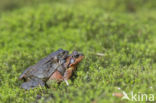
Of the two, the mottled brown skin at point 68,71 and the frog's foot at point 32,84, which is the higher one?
the mottled brown skin at point 68,71

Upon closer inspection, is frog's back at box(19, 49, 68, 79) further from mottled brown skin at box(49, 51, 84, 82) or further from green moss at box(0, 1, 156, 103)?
green moss at box(0, 1, 156, 103)

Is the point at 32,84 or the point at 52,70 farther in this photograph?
the point at 52,70

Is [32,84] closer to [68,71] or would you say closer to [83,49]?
[68,71]

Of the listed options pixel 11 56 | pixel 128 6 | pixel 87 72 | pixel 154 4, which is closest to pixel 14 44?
pixel 11 56

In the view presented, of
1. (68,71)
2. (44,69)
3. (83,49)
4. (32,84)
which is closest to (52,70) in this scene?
(44,69)

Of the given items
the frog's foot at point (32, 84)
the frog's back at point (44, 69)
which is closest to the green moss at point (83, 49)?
the frog's foot at point (32, 84)

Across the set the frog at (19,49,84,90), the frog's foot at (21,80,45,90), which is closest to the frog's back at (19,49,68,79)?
the frog at (19,49,84,90)

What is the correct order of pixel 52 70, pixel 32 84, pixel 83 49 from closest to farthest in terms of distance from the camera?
1. pixel 32 84
2. pixel 52 70
3. pixel 83 49

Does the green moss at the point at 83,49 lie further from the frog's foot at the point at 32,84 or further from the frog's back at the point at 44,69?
the frog's back at the point at 44,69
